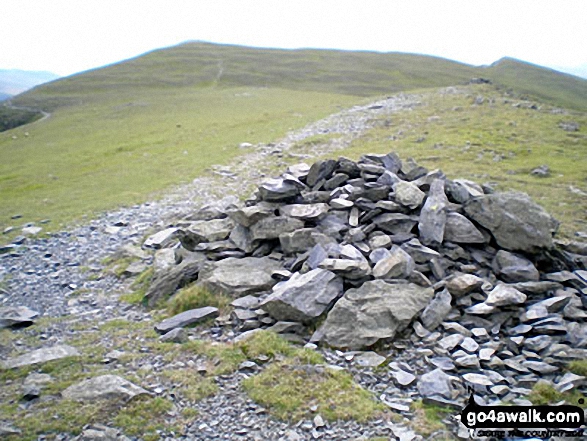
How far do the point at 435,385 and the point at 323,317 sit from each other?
3145mm

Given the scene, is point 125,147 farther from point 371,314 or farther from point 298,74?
point 298,74

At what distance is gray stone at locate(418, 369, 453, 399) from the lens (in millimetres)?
8484

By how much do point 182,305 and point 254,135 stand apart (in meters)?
33.2

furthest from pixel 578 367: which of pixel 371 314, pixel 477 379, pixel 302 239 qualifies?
pixel 302 239

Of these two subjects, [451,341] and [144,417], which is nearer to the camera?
[144,417]

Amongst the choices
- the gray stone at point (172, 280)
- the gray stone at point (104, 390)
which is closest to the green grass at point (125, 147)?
the gray stone at point (172, 280)

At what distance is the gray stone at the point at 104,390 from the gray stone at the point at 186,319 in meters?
2.55

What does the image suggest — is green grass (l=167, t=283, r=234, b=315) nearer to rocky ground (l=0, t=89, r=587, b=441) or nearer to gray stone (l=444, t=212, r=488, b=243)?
Answer: rocky ground (l=0, t=89, r=587, b=441)

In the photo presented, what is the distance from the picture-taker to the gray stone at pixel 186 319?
1143 cm

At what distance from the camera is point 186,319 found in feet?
37.6

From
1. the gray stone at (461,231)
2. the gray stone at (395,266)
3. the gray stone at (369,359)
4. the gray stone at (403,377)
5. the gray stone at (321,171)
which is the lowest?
the gray stone at (403,377)

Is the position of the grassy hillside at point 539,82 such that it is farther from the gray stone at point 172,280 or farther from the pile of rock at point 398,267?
the gray stone at point 172,280

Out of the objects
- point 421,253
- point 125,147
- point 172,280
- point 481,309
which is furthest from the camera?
point 125,147

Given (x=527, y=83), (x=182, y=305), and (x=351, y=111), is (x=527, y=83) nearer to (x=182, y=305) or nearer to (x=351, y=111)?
(x=351, y=111)
